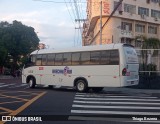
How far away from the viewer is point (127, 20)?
5706 centimetres

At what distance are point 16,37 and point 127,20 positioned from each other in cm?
2200

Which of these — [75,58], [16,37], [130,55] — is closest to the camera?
[130,55]

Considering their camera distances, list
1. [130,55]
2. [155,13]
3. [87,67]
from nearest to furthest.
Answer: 1. [130,55]
2. [87,67]
3. [155,13]

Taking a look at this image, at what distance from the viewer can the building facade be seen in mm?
53250

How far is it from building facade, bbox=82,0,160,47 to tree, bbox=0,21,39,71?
1295 cm

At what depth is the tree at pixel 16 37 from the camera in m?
63.2

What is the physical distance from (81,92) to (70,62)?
2.26 m

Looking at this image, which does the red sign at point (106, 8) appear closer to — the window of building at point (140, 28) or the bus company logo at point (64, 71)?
the window of building at point (140, 28)

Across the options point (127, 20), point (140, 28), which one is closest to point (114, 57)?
point (127, 20)

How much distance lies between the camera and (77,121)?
9.80 meters

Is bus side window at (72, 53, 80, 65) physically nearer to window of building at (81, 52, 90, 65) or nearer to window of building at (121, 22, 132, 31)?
window of building at (81, 52, 90, 65)

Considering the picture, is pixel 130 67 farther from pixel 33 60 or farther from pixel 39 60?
pixel 33 60

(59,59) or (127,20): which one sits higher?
(127,20)

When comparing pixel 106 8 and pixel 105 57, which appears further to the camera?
pixel 106 8
